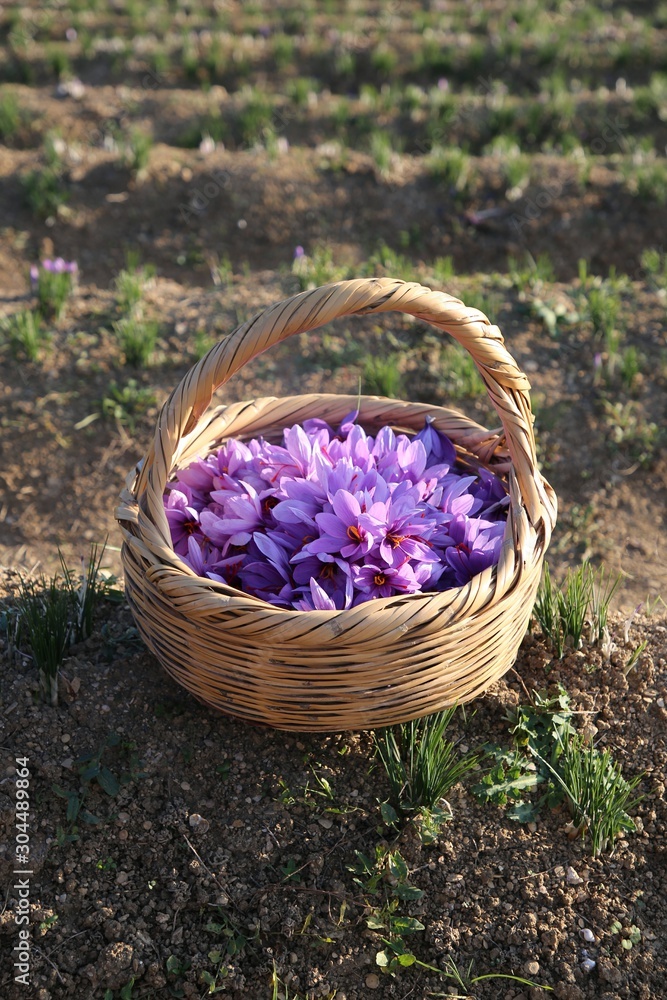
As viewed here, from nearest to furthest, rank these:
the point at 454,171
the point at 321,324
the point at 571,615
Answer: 1. the point at 321,324
2. the point at 571,615
3. the point at 454,171

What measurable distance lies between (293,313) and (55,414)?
1.91m

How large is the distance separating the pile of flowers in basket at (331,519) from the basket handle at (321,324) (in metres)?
0.20

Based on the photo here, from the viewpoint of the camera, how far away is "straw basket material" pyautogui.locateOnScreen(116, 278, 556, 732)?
1713mm

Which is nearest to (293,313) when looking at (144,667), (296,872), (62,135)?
(144,667)

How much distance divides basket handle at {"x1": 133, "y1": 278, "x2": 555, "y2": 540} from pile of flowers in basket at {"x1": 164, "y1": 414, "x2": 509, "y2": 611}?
0.66 ft

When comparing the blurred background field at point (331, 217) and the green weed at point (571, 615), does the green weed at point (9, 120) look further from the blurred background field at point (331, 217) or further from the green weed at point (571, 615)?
the green weed at point (571, 615)

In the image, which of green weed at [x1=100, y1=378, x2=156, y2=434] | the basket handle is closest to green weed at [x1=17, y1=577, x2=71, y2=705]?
the basket handle

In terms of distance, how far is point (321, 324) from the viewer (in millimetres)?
1822

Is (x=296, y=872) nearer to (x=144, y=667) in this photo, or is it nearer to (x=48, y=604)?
(x=144, y=667)

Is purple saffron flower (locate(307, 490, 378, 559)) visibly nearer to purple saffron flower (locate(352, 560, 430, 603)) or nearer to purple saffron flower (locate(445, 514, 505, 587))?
purple saffron flower (locate(352, 560, 430, 603))

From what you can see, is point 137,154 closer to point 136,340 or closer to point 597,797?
point 136,340

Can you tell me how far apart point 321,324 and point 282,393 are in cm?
166

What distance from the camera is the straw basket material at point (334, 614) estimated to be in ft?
5.62

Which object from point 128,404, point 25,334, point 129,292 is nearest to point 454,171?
point 129,292
